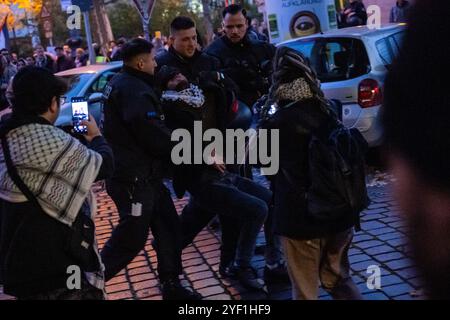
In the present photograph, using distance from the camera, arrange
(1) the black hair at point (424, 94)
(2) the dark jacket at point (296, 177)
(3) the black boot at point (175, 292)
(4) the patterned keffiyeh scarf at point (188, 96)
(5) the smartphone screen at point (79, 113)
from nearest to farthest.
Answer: (1) the black hair at point (424, 94), (2) the dark jacket at point (296, 177), (5) the smartphone screen at point (79, 113), (4) the patterned keffiyeh scarf at point (188, 96), (3) the black boot at point (175, 292)

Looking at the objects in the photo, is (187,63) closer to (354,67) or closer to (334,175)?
(334,175)

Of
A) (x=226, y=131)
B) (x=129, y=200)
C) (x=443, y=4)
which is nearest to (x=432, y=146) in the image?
(x=443, y=4)

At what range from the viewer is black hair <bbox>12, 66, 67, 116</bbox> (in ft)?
8.89

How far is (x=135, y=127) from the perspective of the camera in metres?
3.82

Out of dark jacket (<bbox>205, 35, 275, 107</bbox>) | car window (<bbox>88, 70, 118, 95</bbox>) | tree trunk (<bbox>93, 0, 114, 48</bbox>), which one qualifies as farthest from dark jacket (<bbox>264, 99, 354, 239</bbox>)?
tree trunk (<bbox>93, 0, 114, 48</bbox>)

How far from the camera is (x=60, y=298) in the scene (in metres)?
2.75

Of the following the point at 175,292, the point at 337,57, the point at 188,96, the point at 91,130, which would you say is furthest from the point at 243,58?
the point at 337,57

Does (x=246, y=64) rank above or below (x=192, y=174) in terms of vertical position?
above

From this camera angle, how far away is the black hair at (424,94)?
942 mm

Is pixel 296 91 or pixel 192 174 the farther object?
pixel 192 174

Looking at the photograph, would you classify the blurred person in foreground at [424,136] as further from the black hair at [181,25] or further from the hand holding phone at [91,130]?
the black hair at [181,25]

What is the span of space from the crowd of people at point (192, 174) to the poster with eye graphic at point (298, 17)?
23.6 feet

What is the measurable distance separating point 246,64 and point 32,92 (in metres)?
2.52

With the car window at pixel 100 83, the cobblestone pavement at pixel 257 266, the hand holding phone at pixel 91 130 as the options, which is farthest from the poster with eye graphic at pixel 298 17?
the hand holding phone at pixel 91 130
